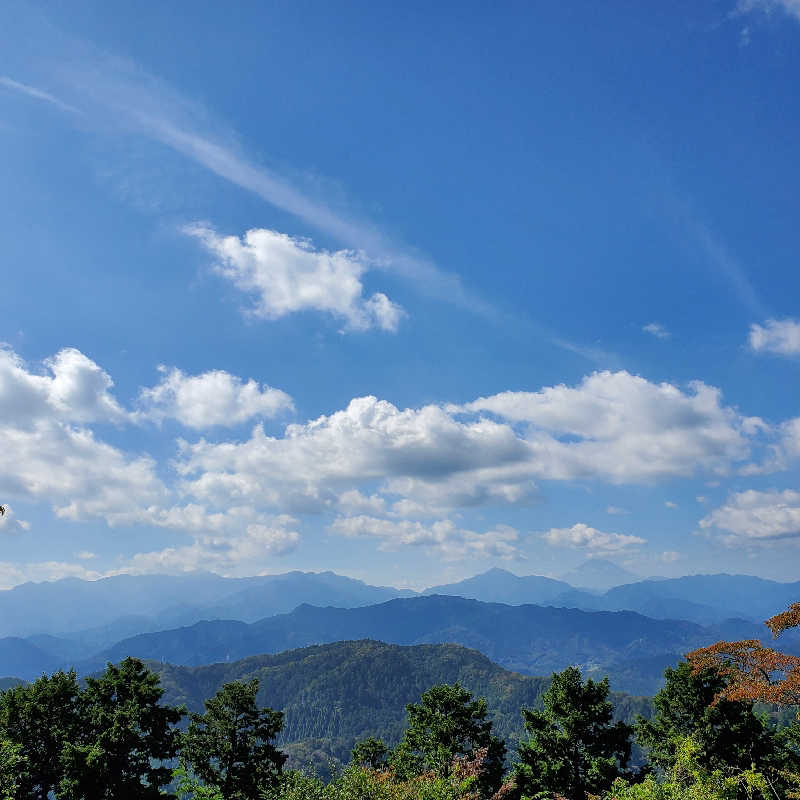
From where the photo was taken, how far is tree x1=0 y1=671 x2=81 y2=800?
35.0 metres

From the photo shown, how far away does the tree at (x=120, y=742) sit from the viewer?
33.7 m

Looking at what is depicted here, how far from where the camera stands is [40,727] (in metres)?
36.4

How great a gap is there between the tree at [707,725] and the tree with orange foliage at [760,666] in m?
13.9

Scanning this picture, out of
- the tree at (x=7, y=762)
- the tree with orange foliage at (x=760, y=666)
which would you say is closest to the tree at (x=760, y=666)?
the tree with orange foliage at (x=760, y=666)

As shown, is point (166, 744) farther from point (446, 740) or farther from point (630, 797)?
point (630, 797)

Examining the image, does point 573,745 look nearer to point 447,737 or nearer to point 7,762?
point 447,737

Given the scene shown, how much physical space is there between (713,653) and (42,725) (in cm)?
4077

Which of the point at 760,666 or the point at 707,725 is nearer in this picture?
the point at 760,666

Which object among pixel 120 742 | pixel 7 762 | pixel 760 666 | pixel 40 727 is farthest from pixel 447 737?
pixel 7 762

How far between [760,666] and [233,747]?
36.8m

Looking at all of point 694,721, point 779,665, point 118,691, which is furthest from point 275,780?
point 779,665

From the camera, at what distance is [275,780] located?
3922cm

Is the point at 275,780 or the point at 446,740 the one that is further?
the point at 446,740

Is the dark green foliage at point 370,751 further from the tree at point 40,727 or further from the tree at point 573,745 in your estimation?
the tree at point 40,727
